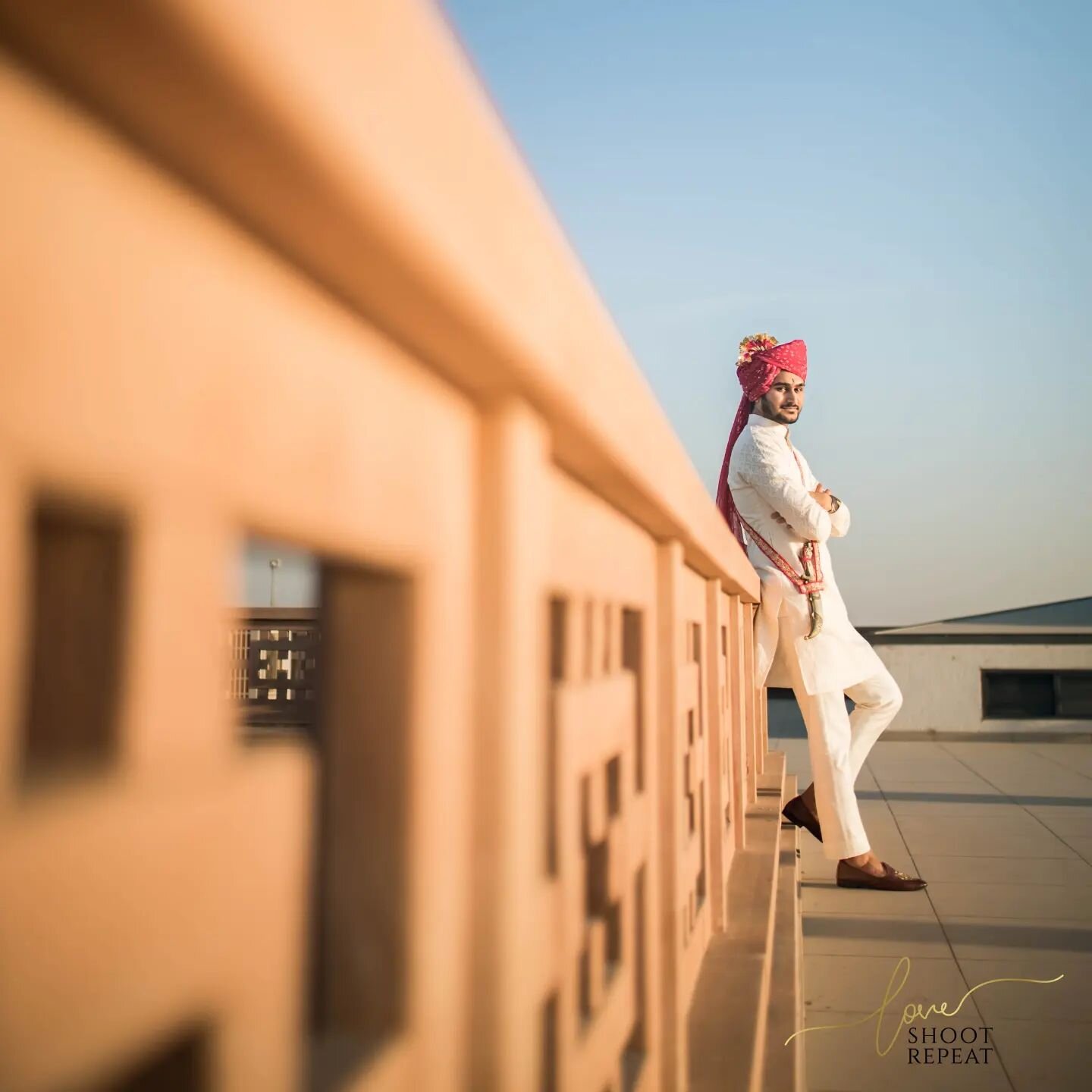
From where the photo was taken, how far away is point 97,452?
255mm

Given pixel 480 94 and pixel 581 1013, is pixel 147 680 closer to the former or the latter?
pixel 480 94

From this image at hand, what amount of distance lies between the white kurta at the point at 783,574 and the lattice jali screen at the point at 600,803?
6.39 feet

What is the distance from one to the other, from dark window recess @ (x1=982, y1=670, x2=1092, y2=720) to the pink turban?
255 inches

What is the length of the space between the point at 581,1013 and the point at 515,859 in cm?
45

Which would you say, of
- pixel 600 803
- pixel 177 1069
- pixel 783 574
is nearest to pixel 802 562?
pixel 783 574

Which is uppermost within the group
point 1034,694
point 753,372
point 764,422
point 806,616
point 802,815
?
point 753,372

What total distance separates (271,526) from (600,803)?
0.66m

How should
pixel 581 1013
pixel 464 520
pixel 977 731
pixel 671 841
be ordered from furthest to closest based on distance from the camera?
pixel 977 731 < pixel 671 841 < pixel 581 1013 < pixel 464 520

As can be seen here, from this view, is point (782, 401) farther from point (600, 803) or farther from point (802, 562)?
point (600, 803)

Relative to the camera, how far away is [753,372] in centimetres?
343

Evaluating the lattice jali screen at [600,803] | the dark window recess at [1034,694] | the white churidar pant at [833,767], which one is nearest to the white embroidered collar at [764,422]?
the white churidar pant at [833,767]

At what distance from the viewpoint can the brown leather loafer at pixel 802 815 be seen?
341 centimetres

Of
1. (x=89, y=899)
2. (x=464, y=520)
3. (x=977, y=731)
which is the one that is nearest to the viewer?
(x=89, y=899)

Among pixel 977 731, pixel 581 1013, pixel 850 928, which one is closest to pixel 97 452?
pixel 581 1013
